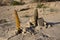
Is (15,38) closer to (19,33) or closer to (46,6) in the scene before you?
(19,33)

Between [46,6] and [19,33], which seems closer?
[19,33]

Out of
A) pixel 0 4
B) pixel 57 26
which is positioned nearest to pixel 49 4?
pixel 0 4

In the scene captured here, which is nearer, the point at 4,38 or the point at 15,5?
the point at 4,38

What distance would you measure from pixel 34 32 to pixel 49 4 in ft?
27.4

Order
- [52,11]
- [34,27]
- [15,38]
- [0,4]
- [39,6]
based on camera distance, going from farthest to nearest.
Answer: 1. [0,4]
2. [39,6]
3. [52,11]
4. [34,27]
5. [15,38]

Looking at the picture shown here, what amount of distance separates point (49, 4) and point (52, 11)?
1961 mm

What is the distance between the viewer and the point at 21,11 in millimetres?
16109

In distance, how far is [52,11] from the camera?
15.5 meters

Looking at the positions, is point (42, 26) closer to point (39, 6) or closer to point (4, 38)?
point (4, 38)

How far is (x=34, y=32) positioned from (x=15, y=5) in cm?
864

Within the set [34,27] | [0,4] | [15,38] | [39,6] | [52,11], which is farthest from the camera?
[0,4]

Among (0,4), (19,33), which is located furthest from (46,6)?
(19,33)

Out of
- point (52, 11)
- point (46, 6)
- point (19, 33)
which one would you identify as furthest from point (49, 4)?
point (19, 33)

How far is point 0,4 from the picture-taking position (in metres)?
18.2
